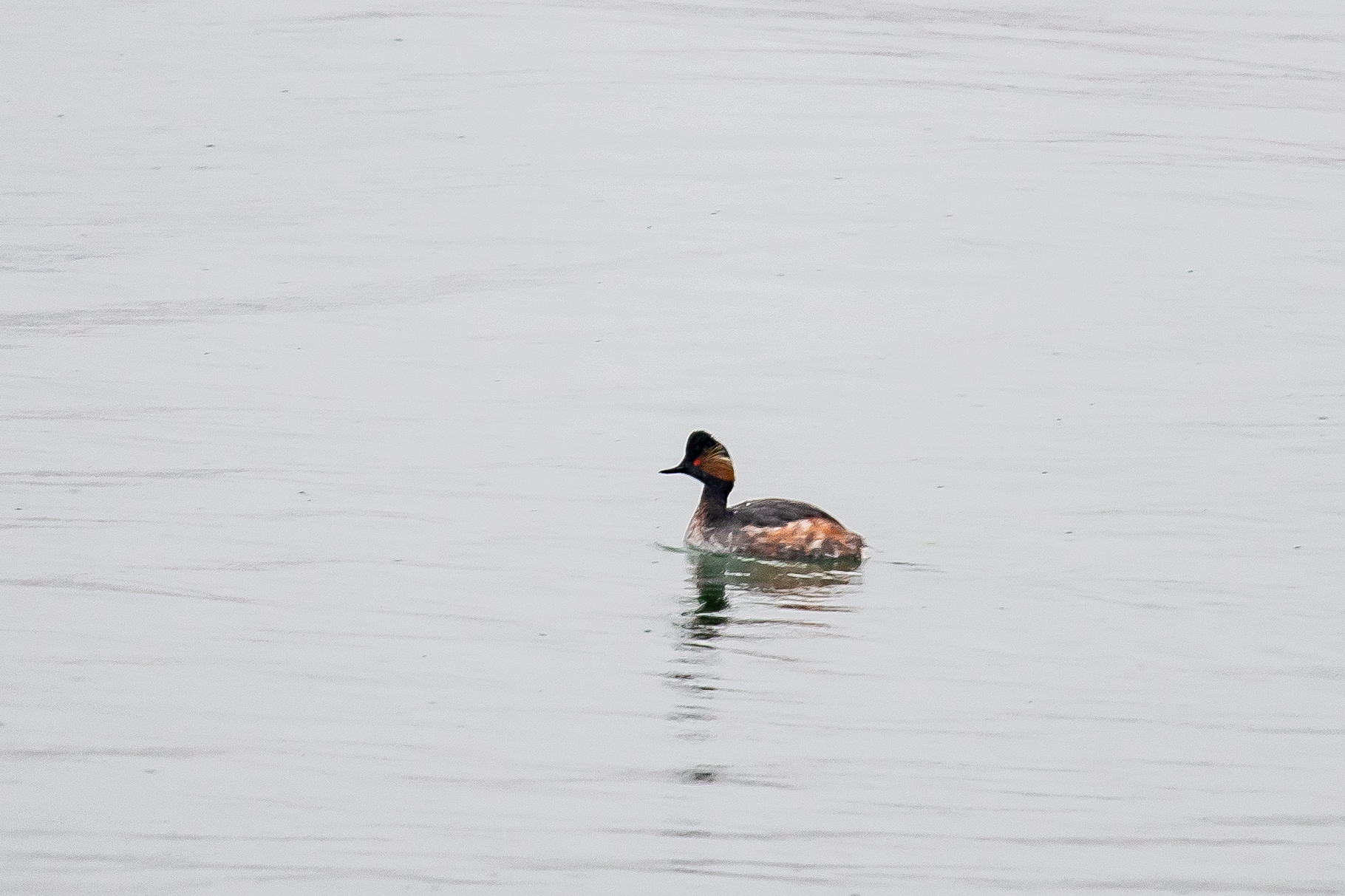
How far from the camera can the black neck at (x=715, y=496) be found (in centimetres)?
1316

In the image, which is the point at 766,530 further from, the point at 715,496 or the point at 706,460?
the point at 706,460

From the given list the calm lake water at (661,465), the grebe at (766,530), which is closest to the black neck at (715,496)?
the grebe at (766,530)

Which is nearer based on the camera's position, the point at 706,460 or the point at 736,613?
the point at 736,613

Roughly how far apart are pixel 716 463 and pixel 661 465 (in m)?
1.19

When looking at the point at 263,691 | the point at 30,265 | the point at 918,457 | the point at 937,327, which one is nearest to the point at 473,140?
the point at 30,265

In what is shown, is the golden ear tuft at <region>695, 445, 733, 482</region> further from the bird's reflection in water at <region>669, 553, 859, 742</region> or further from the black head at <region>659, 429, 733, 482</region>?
the bird's reflection in water at <region>669, 553, 859, 742</region>

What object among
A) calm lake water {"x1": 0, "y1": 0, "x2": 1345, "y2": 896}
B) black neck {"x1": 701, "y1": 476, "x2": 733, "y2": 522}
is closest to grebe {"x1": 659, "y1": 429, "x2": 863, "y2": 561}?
black neck {"x1": 701, "y1": 476, "x2": 733, "y2": 522}

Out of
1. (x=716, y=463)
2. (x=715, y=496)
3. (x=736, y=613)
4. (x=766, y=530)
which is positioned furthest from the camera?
(x=716, y=463)

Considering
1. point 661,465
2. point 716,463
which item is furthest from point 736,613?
point 661,465

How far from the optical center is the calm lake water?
8078 mm

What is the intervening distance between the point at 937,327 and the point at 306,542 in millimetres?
7435

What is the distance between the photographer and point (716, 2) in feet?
112

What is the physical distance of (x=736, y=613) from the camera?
1134cm

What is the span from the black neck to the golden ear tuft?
0.03m
